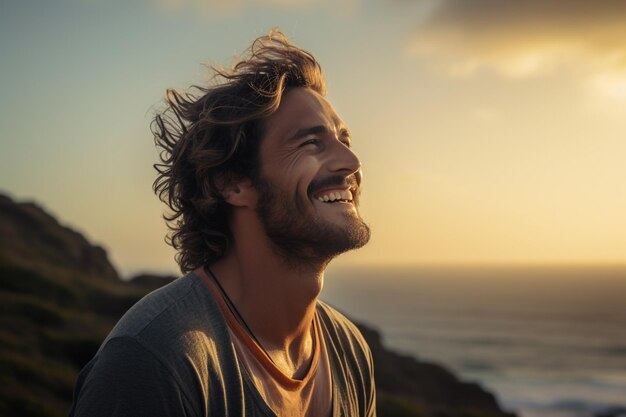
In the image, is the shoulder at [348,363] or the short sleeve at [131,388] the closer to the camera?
the short sleeve at [131,388]

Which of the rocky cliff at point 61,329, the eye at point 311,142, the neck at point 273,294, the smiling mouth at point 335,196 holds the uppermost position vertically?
the eye at point 311,142

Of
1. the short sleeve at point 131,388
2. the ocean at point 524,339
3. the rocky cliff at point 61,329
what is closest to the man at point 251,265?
the short sleeve at point 131,388

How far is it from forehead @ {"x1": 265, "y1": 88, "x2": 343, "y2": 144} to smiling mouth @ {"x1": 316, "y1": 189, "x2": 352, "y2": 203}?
18.7 inches

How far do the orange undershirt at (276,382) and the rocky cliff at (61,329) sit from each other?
12.3 meters

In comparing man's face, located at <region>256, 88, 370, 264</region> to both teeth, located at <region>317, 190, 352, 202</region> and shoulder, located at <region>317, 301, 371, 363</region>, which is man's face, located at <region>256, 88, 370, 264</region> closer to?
teeth, located at <region>317, 190, 352, 202</region>

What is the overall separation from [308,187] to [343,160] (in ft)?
1.06

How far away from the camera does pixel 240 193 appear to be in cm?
436

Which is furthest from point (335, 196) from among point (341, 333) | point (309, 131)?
point (341, 333)

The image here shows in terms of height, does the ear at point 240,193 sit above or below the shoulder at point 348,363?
above

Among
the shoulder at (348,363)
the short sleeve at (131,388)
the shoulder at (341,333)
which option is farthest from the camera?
the shoulder at (341,333)

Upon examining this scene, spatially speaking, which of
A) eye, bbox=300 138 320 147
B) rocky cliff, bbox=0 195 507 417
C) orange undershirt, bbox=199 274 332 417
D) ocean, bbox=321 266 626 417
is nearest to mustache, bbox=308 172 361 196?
eye, bbox=300 138 320 147

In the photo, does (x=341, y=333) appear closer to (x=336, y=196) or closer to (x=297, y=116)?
(x=336, y=196)

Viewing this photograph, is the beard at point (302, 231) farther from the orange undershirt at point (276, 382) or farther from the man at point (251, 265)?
the orange undershirt at point (276, 382)

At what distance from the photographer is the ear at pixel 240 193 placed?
4.30 m
